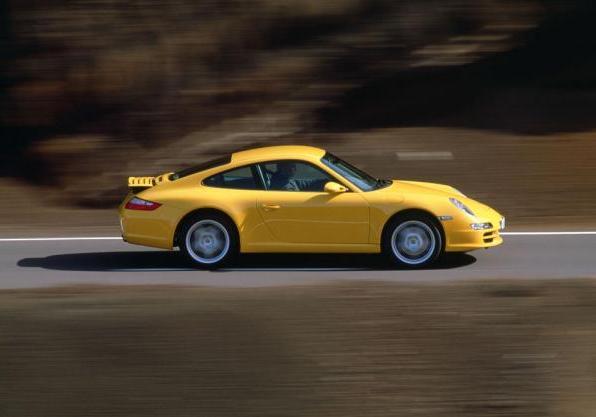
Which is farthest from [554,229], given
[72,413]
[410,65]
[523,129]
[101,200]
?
[72,413]

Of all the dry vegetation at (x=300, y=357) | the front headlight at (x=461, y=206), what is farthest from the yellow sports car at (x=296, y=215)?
the dry vegetation at (x=300, y=357)

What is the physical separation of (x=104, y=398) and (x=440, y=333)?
8.92 ft

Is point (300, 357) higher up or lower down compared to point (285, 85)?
lower down

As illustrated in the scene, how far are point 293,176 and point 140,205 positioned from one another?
1.69m

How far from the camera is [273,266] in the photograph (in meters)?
11.5

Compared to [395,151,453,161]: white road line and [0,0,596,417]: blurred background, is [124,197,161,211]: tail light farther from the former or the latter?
[395,151,453,161]: white road line

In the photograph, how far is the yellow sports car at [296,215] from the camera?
11.0 meters

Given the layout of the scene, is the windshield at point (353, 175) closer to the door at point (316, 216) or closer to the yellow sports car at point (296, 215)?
the yellow sports car at point (296, 215)

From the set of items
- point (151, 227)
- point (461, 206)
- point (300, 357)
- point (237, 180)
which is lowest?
point (300, 357)

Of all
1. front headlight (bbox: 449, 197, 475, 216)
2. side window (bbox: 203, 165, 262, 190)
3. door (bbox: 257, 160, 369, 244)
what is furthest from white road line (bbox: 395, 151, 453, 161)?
side window (bbox: 203, 165, 262, 190)

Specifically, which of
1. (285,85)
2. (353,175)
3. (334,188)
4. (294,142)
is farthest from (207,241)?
(285,85)

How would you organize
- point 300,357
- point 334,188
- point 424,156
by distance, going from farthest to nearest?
point 424,156 → point 334,188 → point 300,357

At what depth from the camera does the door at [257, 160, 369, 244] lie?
10945mm

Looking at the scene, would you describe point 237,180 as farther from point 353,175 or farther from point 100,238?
point 100,238
